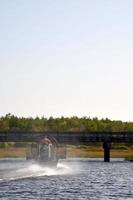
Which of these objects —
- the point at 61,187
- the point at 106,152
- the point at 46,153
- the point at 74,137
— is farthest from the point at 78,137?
the point at 61,187

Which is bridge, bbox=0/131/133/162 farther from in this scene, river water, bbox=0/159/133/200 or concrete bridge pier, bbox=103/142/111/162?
river water, bbox=0/159/133/200

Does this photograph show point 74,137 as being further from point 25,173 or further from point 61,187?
point 61,187

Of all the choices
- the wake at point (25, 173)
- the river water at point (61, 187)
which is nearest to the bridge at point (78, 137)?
Result: the wake at point (25, 173)

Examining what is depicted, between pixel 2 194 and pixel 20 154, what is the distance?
439 feet

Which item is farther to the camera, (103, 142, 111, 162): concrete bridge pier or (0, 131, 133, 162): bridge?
(0, 131, 133, 162): bridge

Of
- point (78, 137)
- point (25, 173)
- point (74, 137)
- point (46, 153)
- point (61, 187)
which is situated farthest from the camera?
point (74, 137)

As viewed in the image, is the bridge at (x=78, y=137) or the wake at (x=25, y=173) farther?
the bridge at (x=78, y=137)

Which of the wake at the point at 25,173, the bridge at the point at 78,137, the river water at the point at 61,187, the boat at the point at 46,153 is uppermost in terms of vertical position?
the bridge at the point at 78,137

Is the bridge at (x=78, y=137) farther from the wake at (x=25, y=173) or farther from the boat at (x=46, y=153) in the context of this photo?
the wake at (x=25, y=173)

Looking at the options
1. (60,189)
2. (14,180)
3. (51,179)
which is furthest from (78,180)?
(60,189)

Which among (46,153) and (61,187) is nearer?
(61,187)

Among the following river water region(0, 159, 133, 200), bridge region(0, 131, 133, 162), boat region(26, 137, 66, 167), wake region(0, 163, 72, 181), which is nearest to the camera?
river water region(0, 159, 133, 200)

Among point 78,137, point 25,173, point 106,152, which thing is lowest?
point 25,173

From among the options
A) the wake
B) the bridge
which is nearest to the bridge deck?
the bridge
